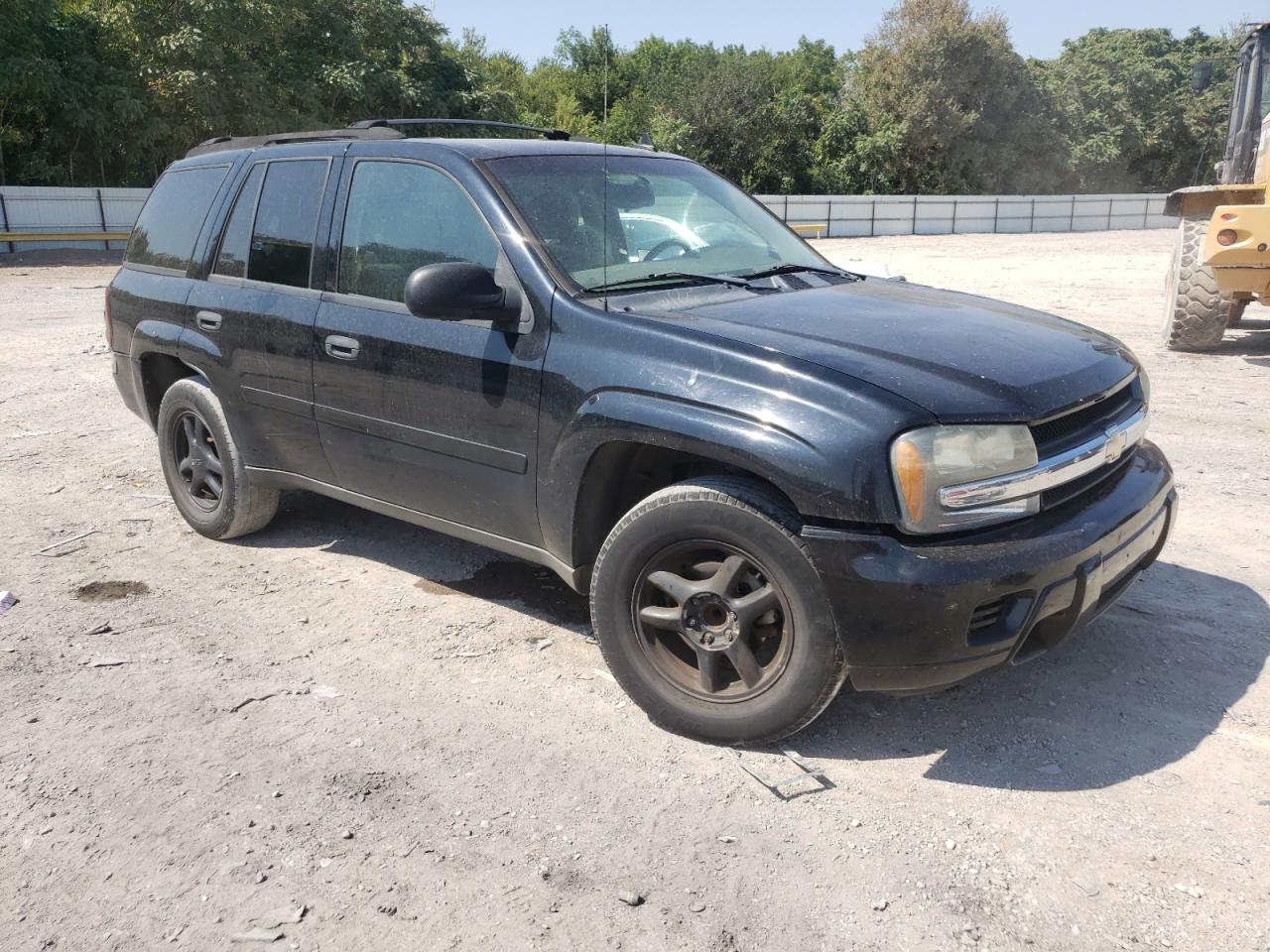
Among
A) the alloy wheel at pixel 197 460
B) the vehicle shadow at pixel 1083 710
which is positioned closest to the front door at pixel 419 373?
the alloy wheel at pixel 197 460

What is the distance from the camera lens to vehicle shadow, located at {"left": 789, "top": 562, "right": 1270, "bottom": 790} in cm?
305

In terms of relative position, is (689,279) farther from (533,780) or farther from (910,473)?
(533,780)

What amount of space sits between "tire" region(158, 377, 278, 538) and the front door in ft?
2.70

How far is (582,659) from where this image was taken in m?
3.80

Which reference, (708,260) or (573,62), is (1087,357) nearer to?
(708,260)

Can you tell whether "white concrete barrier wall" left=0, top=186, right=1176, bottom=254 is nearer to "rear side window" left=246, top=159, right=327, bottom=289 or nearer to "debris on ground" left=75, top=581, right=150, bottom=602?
"rear side window" left=246, top=159, right=327, bottom=289

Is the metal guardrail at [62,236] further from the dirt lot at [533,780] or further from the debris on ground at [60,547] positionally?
the dirt lot at [533,780]

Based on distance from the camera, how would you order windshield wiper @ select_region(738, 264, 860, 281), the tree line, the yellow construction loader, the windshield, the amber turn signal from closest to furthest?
the amber turn signal < the windshield < windshield wiper @ select_region(738, 264, 860, 281) < the yellow construction loader < the tree line

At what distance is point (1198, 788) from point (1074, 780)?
0.33 meters

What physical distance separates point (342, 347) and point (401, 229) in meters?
0.49

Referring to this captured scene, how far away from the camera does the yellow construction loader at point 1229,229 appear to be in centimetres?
837

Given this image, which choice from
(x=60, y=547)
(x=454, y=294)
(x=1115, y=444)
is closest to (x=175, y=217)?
(x=60, y=547)

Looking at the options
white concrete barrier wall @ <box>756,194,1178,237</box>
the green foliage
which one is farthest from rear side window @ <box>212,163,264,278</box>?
the green foliage

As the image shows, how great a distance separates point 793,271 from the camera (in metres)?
3.99
